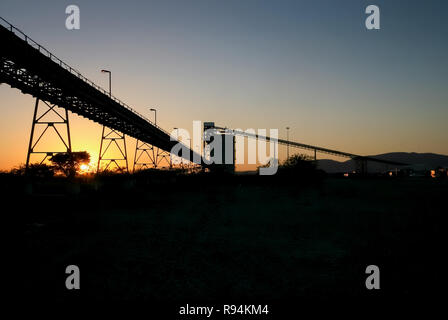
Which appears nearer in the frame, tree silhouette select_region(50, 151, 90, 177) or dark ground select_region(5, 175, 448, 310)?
dark ground select_region(5, 175, 448, 310)

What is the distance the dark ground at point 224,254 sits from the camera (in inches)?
217

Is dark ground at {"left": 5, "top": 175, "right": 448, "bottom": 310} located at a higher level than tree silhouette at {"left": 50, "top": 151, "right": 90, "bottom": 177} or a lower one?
lower

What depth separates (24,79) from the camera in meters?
18.9

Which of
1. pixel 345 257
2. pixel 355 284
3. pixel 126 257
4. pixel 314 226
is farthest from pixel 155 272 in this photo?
pixel 314 226

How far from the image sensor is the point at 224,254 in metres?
7.74

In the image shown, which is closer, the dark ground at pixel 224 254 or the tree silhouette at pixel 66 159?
the dark ground at pixel 224 254

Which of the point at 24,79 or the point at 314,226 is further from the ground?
the point at 24,79

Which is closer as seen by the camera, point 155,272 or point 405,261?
point 155,272

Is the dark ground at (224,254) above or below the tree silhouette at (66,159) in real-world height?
below

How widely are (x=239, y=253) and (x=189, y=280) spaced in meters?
2.18

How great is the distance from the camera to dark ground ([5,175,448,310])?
550 centimetres
